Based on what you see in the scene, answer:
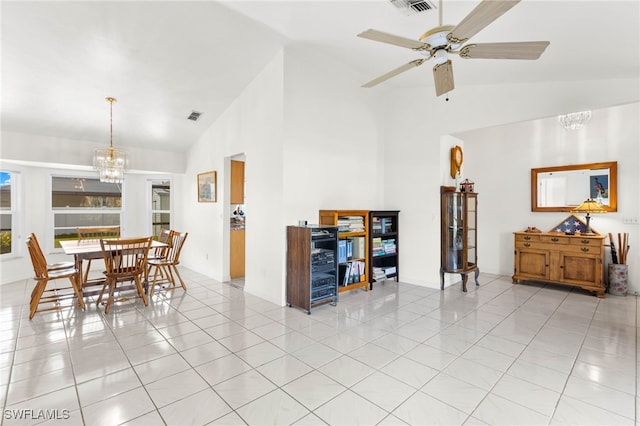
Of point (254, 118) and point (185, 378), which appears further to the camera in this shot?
point (254, 118)

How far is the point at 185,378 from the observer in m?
2.26

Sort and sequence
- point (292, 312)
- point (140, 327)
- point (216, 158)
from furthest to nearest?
point (216, 158)
point (292, 312)
point (140, 327)

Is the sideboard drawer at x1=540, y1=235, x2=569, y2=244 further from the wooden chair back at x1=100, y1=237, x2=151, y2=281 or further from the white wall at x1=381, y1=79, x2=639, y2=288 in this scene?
the wooden chair back at x1=100, y1=237, x2=151, y2=281

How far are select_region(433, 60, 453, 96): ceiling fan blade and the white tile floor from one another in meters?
2.27

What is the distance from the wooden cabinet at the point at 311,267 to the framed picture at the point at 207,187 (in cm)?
208

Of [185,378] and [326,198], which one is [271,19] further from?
[185,378]

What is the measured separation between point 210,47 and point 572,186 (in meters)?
5.52

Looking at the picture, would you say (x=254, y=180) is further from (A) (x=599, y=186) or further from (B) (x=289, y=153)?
(A) (x=599, y=186)

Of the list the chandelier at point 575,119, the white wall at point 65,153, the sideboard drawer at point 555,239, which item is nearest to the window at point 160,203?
the white wall at point 65,153

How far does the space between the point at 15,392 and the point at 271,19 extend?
12.4ft

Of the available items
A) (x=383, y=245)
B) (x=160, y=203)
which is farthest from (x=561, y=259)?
(x=160, y=203)

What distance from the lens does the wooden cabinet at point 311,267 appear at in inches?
145

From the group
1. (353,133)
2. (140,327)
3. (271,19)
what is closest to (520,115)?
(353,133)

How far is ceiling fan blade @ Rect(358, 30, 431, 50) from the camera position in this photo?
2053mm
